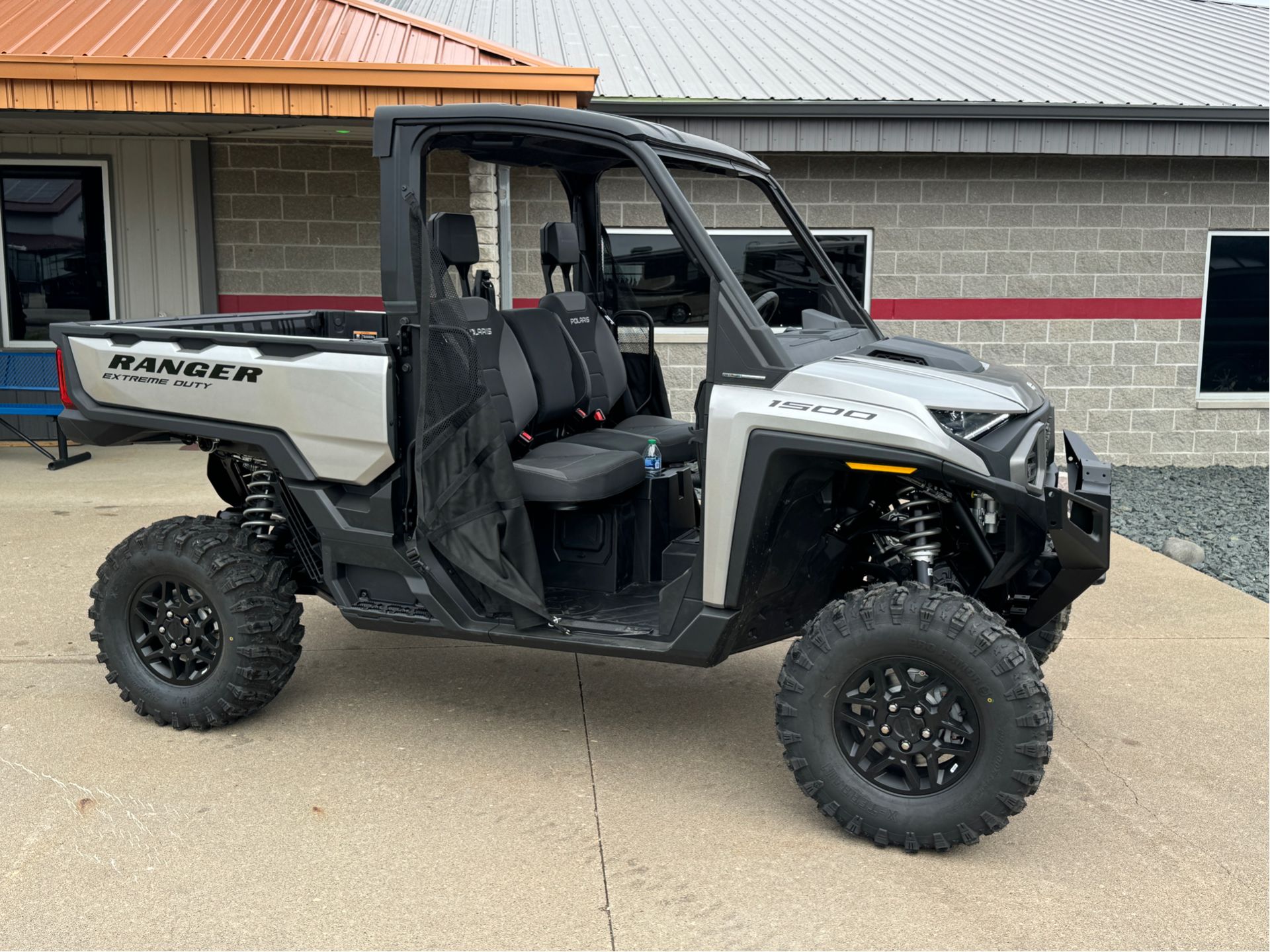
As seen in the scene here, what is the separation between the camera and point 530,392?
15.2 ft

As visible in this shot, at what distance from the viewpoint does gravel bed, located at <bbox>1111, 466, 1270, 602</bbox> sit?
7.37 meters

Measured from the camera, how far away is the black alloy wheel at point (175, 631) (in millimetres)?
4465

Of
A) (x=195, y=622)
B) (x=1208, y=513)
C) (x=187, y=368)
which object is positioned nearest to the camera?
(x=187, y=368)

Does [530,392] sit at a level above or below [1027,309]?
above

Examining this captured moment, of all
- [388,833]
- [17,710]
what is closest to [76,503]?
[17,710]

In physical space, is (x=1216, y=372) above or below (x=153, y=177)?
below

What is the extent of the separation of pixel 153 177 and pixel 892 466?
8.72 metres

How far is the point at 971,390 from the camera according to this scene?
3.64 m

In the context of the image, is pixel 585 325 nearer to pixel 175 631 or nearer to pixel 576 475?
pixel 576 475

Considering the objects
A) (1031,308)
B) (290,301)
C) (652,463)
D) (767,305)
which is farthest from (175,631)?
(1031,308)

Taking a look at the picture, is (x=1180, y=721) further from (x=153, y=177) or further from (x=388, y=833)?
(x=153, y=177)

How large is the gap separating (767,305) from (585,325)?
1.29 metres

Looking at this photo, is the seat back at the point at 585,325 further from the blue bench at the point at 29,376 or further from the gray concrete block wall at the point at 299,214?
the blue bench at the point at 29,376

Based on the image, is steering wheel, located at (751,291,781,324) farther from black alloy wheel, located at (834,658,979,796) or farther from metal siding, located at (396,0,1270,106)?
metal siding, located at (396,0,1270,106)
